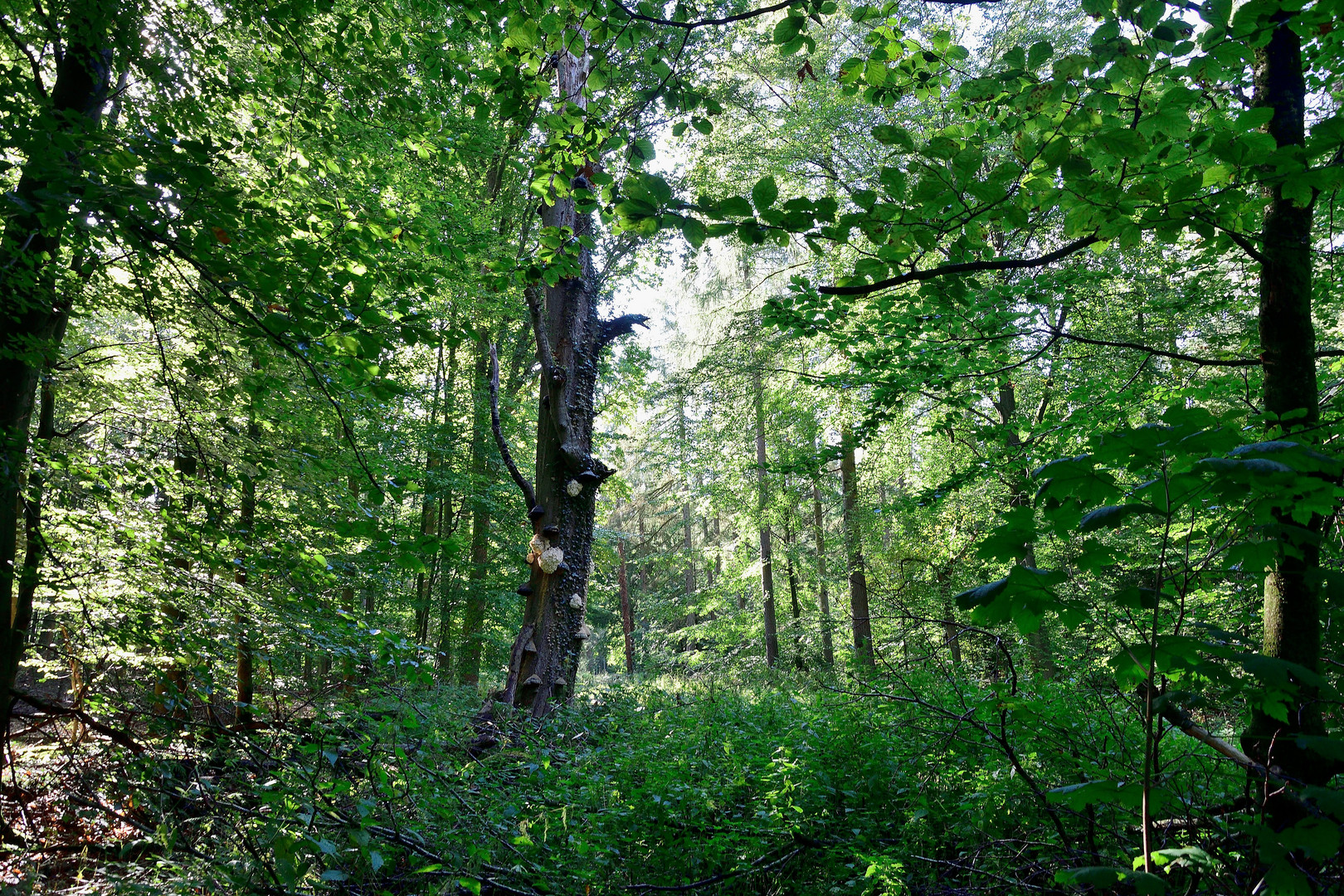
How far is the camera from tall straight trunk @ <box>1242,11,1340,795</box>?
2314 millimetres

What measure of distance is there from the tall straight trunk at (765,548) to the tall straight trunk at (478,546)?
Result: 19.9 feet

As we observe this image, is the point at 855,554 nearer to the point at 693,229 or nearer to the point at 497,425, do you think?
the point at 497,425

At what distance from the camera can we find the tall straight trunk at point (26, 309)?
292cm

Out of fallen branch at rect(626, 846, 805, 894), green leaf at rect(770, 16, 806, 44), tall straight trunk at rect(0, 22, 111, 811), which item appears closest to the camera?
green leaf at rect(770, 16, 806, 44)

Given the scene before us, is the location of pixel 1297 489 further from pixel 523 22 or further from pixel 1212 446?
pixel 523 22

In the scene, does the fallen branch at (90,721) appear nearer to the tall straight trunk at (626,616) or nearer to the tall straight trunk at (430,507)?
the tall straight trunk at (430,507)

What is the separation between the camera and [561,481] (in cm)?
757

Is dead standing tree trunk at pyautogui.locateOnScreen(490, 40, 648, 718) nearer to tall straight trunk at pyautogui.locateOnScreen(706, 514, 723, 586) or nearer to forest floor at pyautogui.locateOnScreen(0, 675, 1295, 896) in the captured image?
forest floor at pyautogui.locateOnScreen(0, 675, 1295, 896)

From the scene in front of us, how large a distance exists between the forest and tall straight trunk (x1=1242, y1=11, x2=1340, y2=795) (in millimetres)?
17

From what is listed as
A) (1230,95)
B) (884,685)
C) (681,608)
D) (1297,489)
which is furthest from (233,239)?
(681,608)

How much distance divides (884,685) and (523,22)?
4786mm

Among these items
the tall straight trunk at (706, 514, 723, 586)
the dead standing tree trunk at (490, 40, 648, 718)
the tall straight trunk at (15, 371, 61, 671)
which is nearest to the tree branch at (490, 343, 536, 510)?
the dead standing tree trunk at (490, 40, 648, 718)

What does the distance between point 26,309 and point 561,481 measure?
4.90 m

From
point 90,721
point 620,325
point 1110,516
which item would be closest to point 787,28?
point 1110,516
